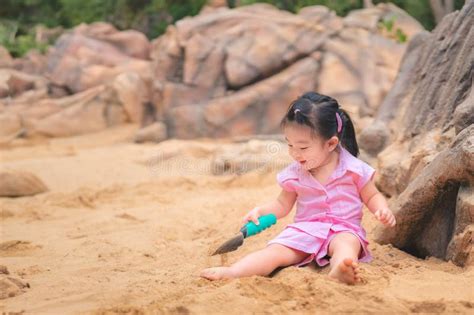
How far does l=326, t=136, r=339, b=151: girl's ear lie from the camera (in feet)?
11.2

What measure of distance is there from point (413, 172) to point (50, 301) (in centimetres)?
218

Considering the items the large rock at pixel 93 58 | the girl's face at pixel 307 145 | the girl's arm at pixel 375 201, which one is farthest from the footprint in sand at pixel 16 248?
the large rock at pixel 93 58

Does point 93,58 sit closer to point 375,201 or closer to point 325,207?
point 325,207

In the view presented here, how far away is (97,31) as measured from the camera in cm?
1549

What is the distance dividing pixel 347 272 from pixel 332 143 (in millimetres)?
831

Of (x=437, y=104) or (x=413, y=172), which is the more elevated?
(x=437, y=104)

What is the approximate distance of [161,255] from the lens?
13.1ft

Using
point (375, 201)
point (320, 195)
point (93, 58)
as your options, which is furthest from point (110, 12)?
point (375, 201)

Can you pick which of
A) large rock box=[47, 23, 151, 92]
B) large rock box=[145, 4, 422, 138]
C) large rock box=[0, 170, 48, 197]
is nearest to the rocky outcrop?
large rock box=[145, 4, 422, 138]

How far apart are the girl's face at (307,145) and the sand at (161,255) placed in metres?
0.53

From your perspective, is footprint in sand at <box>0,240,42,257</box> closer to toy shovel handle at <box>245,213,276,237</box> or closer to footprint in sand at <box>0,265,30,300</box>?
footprint in sand at <box>0,265,30,300</box>

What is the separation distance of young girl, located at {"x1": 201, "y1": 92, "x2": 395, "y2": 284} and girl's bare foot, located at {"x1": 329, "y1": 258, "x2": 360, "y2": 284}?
0.27 meters

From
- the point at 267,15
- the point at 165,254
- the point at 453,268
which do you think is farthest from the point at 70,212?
the point at 267,15

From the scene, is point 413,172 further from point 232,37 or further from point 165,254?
point 232,37
